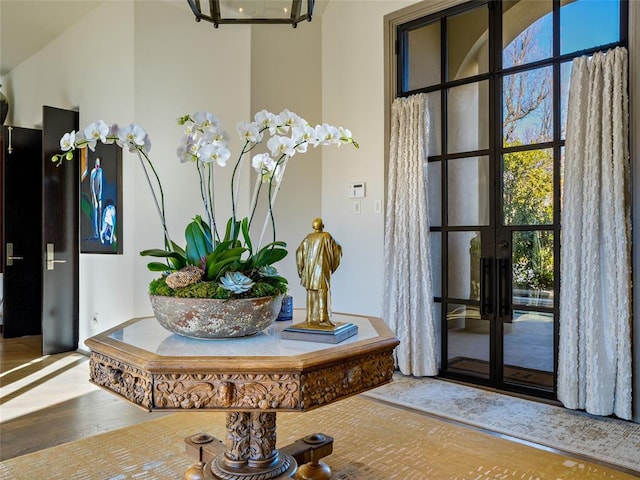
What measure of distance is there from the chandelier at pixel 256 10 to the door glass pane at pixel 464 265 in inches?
82.7

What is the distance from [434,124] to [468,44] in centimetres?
60

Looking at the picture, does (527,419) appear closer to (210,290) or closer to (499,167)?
(499,167)

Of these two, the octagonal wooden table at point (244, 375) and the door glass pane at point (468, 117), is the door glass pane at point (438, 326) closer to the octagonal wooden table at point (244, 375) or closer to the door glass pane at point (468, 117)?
the door glass pane at point (468, 117)

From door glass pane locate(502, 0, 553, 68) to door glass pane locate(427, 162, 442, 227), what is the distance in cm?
86

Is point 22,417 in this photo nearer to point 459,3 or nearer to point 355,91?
point 355,91

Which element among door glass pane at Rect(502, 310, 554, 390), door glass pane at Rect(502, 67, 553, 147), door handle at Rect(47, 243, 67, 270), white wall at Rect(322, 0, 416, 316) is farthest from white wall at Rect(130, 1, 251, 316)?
door glass pane at Rect(502, 310, 554, 390)

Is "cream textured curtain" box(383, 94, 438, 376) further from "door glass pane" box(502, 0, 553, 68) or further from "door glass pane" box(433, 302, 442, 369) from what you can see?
"door glass pane" box(502, 0, 553, 68)

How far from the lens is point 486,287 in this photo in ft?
11.9

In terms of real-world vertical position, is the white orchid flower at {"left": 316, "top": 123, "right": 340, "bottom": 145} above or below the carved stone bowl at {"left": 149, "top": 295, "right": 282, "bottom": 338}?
above

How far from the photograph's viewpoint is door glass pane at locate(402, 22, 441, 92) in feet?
12.8

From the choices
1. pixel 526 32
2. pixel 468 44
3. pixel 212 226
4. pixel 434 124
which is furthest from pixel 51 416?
pixel 526 32

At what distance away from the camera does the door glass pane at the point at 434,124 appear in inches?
153

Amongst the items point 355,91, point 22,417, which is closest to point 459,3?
point 355,91

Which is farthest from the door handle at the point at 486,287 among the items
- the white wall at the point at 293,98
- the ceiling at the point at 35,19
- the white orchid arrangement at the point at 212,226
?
the ceiling at the point at 35,19
